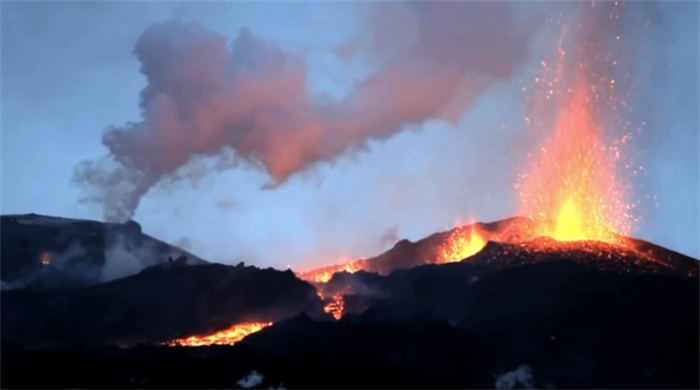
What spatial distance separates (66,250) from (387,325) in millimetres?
35951

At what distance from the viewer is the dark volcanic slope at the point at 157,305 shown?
64812 mm

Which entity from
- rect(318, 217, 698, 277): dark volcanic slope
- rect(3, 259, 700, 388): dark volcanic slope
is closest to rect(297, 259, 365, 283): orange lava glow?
rect(318, 217, 698, 277): dark volcanic slope

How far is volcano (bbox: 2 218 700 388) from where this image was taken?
5634 centimetres

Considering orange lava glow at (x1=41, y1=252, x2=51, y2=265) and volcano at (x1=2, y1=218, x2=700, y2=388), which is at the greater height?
orange lava glow at (x1=41, y1=252, x2=51, y2=265)

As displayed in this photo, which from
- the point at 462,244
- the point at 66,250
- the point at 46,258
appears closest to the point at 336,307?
the point at 462,244

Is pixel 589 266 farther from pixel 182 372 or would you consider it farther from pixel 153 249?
pixel 153 249

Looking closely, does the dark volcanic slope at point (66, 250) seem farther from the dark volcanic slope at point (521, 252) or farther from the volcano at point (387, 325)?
the dark volcanic slope at point (521, 252)

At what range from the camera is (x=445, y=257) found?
8569 centimetres

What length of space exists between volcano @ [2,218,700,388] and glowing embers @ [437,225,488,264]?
29.6 ft

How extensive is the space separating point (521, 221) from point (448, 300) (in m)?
21.3

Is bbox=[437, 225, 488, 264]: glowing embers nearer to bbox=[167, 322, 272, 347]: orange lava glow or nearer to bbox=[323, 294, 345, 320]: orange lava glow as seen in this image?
bbox=[323, 294, 345, 320]: orange lava glow

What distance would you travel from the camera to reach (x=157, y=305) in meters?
67.1

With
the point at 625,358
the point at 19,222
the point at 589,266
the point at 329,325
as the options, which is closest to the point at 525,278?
the point at 589,266

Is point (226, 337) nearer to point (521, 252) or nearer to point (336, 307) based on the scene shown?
point (336, 307)
